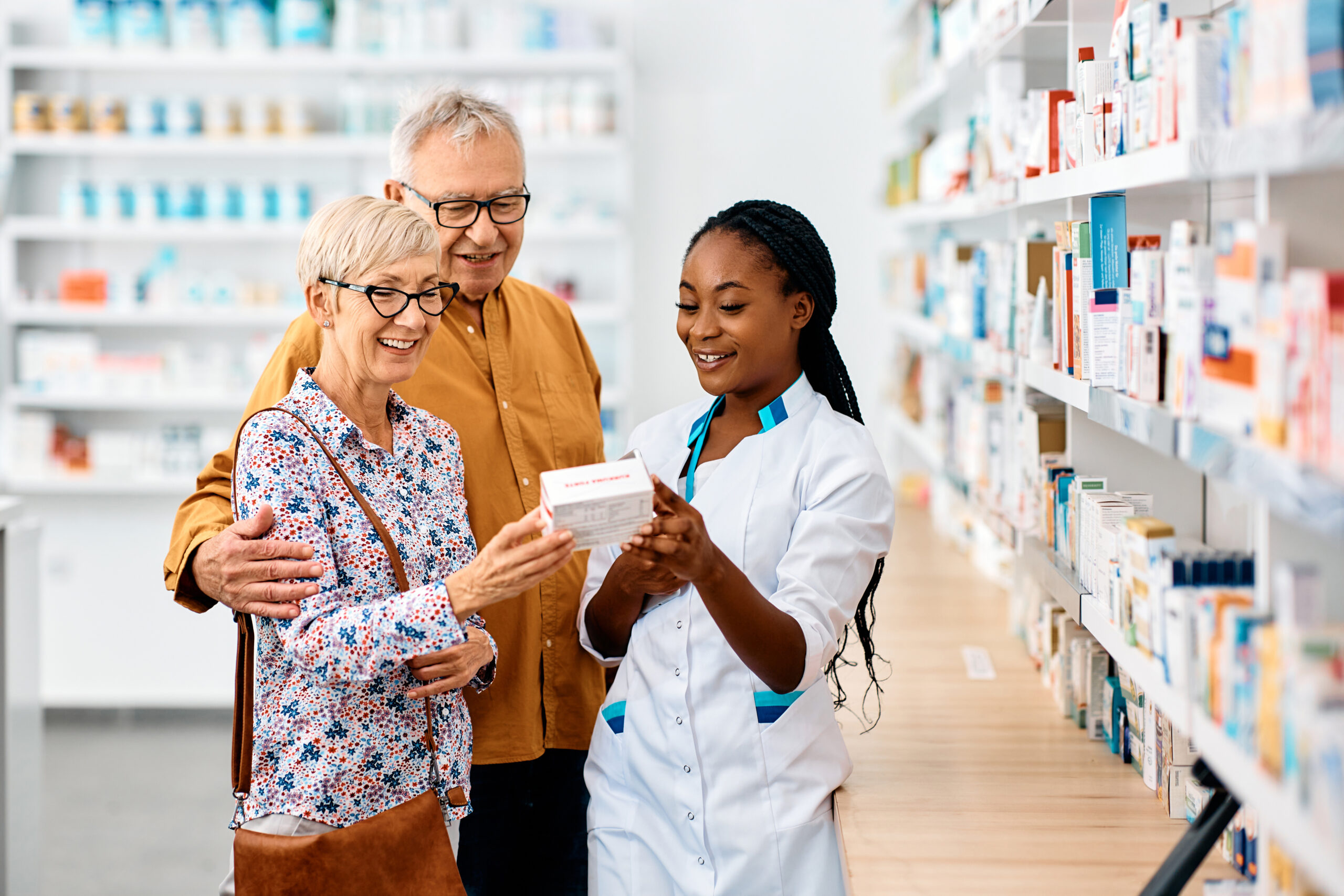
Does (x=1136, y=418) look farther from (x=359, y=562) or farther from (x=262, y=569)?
(x=262, y=569)

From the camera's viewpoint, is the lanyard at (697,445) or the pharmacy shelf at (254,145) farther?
the pharmacy shelf at (254,145)

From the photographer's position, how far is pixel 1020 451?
2658 millimetres

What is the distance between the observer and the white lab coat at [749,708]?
67.3 inches

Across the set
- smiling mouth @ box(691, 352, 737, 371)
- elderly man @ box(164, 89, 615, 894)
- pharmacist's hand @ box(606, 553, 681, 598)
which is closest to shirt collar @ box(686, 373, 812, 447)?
smiling mouth @ box(691, 352, 737, 371)

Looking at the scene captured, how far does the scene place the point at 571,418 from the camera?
2.28m

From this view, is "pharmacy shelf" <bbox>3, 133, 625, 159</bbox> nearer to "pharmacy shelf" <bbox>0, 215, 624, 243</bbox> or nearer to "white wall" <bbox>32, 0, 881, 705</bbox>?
"pharmacy shelf" <bbox>0, 215, 624, 243</bbox>

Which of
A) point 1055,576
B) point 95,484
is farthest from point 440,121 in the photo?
point 95,484

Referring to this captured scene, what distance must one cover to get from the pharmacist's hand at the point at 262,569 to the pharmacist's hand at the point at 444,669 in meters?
0.19

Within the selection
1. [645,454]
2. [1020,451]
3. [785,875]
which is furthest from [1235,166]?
[1020,451]

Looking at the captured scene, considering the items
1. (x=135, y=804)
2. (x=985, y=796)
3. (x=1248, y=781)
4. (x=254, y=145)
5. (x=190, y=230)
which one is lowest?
(x=135, y=804)

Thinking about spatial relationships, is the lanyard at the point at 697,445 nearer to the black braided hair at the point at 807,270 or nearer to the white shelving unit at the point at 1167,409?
the black braided hair at the point at 807,270

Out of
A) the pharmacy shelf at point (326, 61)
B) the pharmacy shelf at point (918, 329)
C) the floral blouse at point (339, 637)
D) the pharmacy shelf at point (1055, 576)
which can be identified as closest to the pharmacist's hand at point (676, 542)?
the floral blouse at point (339, 637)

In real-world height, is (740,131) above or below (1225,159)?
above

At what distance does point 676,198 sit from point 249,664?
4.34m
